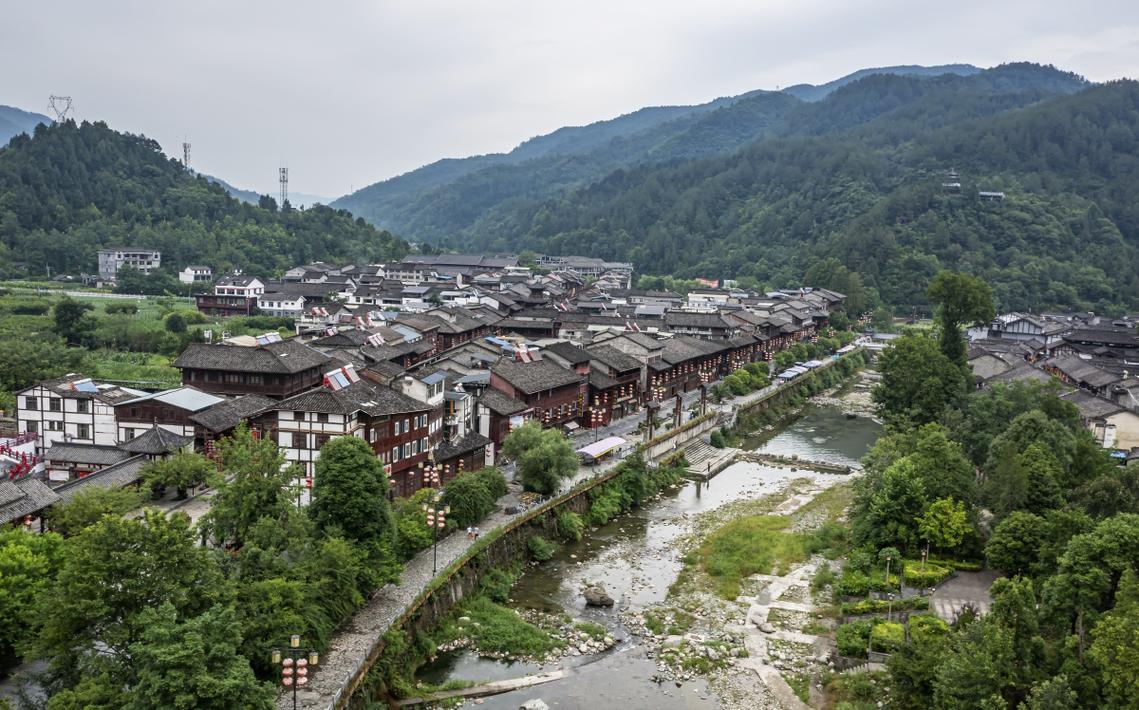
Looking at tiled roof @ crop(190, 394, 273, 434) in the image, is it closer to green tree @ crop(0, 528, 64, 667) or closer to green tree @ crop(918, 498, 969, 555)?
green tree @ crop(0, 528, 64, 667)

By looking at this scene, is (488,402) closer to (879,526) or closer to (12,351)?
(879,526)

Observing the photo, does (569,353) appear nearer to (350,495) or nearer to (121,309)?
(350,495)

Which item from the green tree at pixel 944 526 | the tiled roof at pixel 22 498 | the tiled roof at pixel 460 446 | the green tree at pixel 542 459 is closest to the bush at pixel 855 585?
the green tree at pixel 944 526

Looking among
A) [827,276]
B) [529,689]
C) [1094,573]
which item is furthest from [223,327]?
[827,276]

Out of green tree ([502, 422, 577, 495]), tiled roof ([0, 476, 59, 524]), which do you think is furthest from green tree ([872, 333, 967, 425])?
tiled roof ([0, 476, 59, 524])

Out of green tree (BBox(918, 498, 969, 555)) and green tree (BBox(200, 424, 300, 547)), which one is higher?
green tree (BBox(200, 424, 300, 547))
